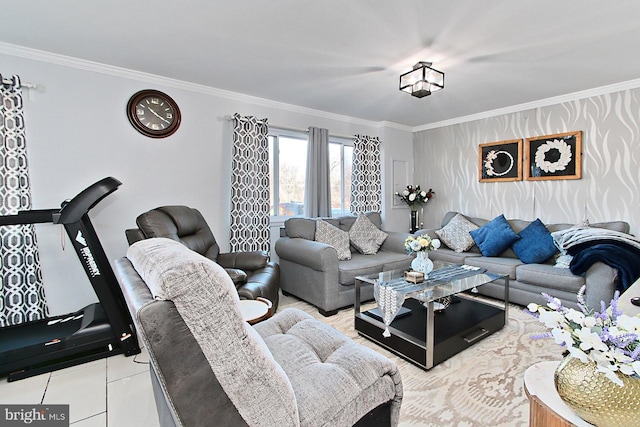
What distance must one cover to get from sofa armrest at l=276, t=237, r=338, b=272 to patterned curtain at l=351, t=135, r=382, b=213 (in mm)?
1538

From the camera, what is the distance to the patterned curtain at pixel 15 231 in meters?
2.47

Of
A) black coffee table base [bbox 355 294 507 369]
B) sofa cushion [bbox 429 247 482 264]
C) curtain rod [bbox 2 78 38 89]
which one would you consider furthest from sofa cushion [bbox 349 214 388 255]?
curtain rod [bbox 2 78 38 89]

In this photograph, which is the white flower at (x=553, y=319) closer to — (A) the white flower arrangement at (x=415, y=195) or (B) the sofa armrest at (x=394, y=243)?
(B) the sofa armrest at (x=394, y=243)

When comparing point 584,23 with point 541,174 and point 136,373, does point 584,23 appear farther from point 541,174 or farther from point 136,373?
point 136,373

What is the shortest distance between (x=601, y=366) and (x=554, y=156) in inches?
158

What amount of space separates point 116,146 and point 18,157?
0.72 m

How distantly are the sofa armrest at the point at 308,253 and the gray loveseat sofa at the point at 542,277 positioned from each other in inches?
72.2

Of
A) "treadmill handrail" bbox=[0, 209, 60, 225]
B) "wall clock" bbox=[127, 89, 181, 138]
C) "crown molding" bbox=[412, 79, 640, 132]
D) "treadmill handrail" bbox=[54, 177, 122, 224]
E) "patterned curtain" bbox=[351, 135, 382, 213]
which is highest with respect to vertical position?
"crown molding" bbox=[412, 79, 640, 132]

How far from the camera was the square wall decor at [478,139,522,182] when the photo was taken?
13.9 feet

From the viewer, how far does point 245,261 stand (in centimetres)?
307

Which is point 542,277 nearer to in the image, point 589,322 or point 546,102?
point 546,102

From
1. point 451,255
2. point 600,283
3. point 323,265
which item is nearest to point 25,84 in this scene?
point 323,265

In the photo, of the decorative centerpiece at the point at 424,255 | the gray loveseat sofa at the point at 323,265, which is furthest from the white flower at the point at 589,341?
the gray loveseat sofa at the point at 323,265

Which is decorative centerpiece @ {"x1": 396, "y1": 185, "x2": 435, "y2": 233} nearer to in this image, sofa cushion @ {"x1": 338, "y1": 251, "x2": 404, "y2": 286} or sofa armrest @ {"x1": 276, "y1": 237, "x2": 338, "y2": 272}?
sofa cushion @ {"x1": 338, "y1": 251, "x2": 404, "y2": 286}
